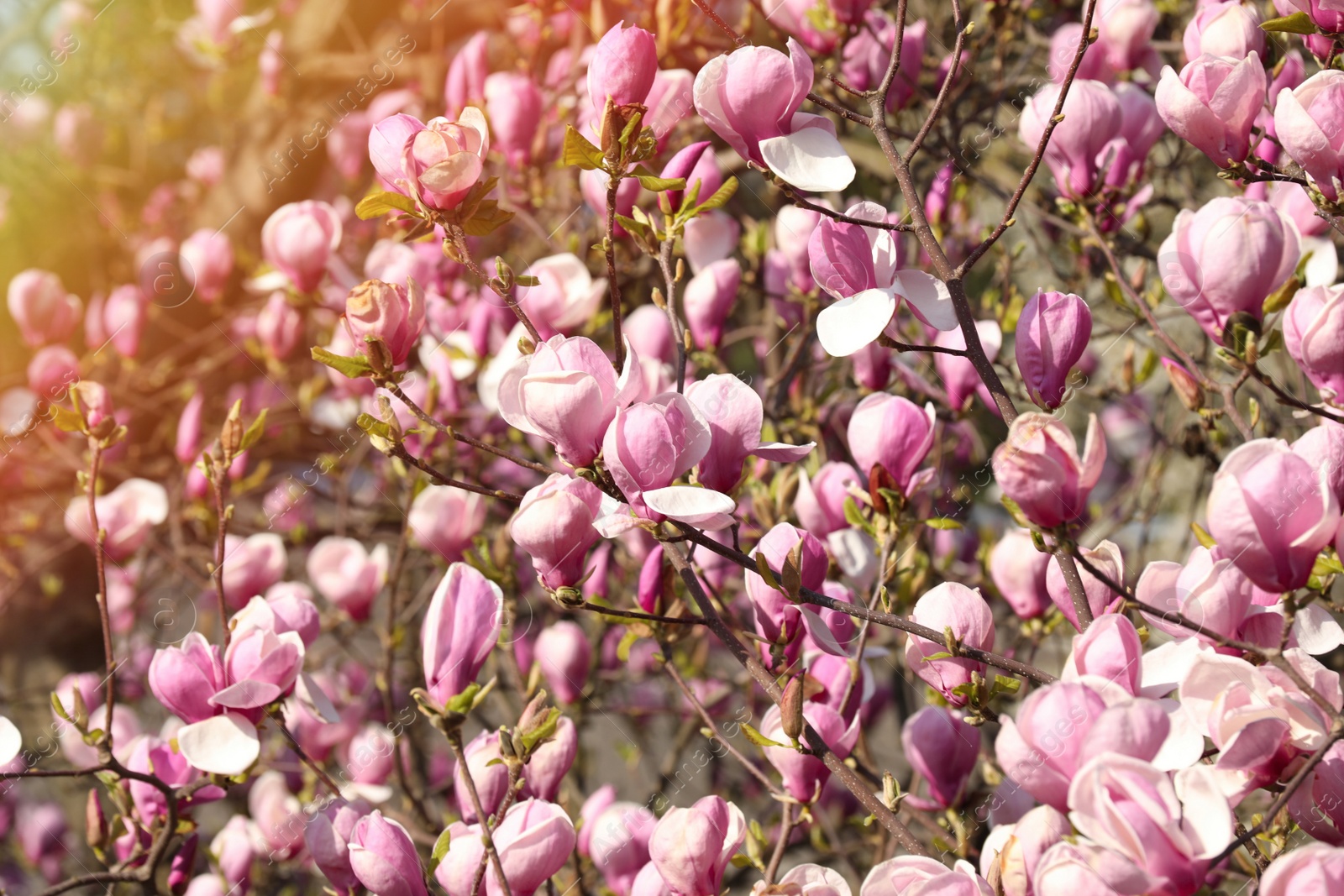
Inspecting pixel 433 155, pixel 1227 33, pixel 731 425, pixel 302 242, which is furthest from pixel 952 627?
pixel 302 242

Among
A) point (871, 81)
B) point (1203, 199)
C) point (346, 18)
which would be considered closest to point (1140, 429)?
point (1203, 199)

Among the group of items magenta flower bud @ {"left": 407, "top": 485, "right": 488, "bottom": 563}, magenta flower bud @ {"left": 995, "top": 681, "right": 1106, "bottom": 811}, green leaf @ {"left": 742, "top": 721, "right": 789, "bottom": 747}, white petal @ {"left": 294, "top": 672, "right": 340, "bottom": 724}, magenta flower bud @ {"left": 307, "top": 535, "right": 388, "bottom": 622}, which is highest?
magenta flower bud @ {"left": 995, "top": 681, "right": 1106, "bottom": 811}

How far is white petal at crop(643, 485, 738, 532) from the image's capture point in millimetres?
682

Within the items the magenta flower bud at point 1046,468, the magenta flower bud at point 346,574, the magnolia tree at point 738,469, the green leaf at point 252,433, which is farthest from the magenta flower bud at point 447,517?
the magenta flower bud at point 1046,468

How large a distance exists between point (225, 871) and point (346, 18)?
1.97m

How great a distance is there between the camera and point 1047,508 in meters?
0.65

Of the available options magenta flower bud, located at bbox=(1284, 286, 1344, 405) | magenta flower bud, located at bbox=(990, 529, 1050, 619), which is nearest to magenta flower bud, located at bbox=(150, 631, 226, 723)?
magenta flower bud, located at bbox=(990, 529, 1050, 619)

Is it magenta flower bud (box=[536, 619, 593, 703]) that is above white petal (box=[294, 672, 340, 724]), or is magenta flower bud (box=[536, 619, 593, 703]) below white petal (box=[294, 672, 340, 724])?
below

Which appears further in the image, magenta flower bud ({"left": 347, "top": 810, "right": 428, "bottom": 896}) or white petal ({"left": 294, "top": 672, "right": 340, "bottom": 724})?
white petal ({"left": 294, "top": 672, "right": 340, "bottom": 724})

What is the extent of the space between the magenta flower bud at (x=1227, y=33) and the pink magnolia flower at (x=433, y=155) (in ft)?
2.23

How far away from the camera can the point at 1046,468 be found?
64 centimetres

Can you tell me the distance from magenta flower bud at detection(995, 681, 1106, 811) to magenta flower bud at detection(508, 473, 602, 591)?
0.33 metres

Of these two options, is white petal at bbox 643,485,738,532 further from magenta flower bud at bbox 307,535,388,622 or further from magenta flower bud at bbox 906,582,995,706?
magenta flower bud at bbox 307,535,388,622

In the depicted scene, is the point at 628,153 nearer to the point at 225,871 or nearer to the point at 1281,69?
the point at 1281,69
